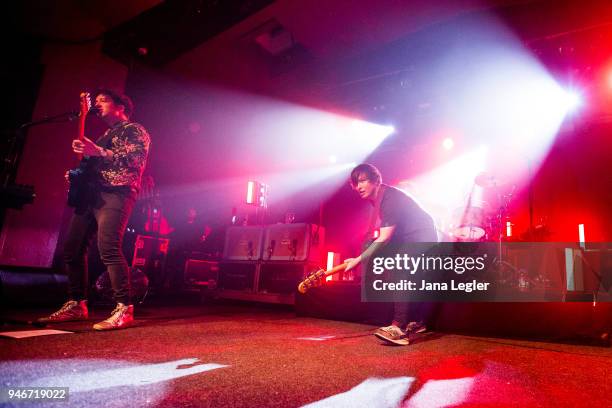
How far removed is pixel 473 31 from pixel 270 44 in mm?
3531

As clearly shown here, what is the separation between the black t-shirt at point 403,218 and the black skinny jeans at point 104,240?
6.60ft

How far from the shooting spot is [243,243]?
21.2 ft

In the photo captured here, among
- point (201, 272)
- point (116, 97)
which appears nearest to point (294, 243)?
point (201, 272)

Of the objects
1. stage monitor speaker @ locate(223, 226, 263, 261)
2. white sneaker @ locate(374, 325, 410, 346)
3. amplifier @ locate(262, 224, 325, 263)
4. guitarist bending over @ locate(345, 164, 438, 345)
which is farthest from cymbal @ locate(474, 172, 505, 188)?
white sneaker @ locate(374, 325, 410, 346)

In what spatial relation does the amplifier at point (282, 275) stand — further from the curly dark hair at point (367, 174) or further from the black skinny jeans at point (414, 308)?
the curly dark hair at point (367, 174)

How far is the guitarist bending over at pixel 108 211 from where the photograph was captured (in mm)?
2703

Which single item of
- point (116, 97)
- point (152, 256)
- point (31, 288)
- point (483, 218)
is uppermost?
point (116, 97)

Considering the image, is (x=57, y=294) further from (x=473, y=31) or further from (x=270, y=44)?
(x=473, y=31)

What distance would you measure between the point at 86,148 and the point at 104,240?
0.68 m

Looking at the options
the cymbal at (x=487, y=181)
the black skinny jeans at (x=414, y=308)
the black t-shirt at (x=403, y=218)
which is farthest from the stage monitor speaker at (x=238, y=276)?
the cymbal at (x=487, y=181)

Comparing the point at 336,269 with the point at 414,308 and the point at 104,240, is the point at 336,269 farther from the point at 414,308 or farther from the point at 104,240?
the point at 104,240

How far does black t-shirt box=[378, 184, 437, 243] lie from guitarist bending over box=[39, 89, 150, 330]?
1.99 metres

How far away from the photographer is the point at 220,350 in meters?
2.22

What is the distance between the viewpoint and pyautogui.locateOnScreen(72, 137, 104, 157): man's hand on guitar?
2.57 m
